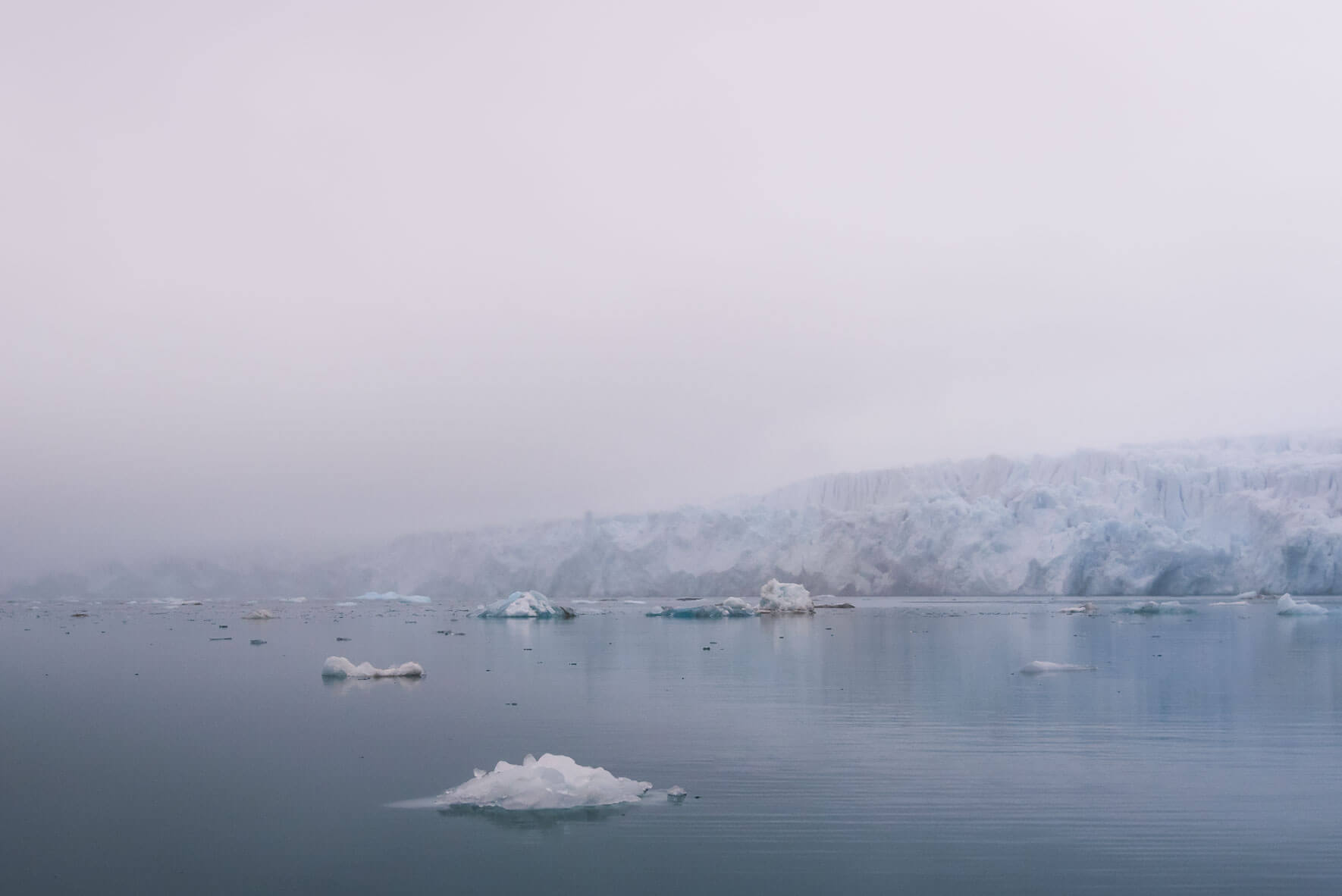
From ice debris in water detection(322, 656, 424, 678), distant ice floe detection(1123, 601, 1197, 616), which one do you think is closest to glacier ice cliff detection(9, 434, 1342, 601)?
distant ice floe detection(1123, 601, 1197, 616)

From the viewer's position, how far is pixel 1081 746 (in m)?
11.6

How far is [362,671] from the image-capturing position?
20.6 metres

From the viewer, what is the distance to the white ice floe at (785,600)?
56.5m

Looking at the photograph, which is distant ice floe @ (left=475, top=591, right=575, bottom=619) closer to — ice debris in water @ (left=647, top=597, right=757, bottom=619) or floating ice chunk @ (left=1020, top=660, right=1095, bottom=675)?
ice debris in water @ (left=647, top=597, right=757, bottom=619)

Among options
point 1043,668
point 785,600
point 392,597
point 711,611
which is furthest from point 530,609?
point 392,597

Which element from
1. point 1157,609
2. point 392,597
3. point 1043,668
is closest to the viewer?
point 1043,668

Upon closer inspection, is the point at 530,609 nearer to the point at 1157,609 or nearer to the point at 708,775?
the point at 1157,609

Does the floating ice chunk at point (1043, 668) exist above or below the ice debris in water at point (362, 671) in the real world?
above

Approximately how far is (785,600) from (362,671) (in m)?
38.3

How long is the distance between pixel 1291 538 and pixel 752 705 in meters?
56.2

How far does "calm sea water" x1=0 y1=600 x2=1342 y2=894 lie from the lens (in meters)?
7.04

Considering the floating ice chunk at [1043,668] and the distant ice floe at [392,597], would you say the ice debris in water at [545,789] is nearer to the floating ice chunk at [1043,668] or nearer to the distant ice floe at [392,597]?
the floating ice chunk at [1043,668]

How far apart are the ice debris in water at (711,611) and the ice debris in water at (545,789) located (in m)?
45.5

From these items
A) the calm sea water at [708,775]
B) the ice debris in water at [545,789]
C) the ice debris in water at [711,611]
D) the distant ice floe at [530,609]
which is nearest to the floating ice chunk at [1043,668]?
the calm sea water at [708,775]
